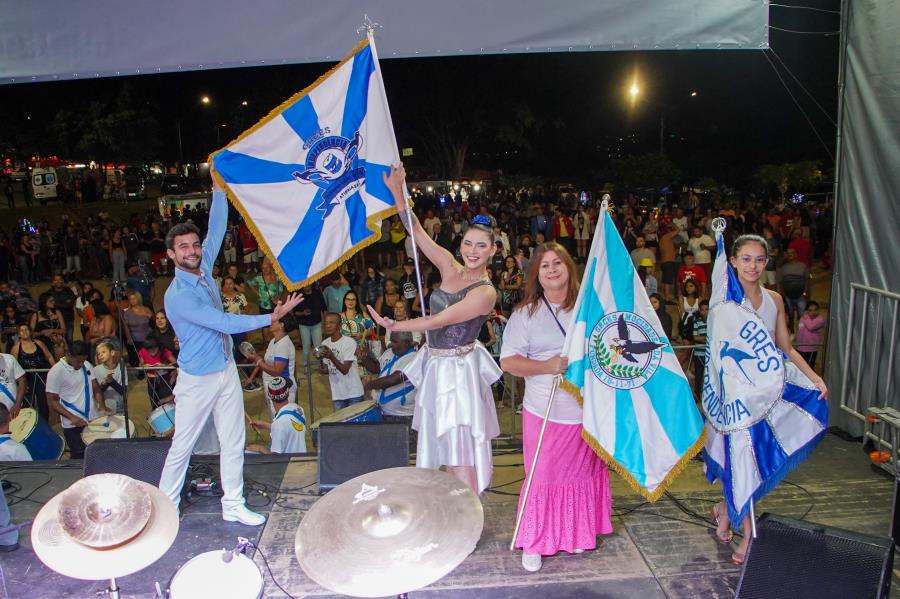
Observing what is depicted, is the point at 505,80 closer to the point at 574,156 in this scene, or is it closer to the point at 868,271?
the point at 574,156

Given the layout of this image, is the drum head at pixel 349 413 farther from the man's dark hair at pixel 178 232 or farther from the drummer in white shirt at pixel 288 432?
the man's dark hair at pixel 178 232

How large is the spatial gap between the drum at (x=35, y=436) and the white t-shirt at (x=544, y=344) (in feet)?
16.7

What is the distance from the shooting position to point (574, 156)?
43.1 m

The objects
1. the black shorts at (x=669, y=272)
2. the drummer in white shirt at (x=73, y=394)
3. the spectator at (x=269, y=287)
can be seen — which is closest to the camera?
the drummer in white shirt at (x=73, y=394)

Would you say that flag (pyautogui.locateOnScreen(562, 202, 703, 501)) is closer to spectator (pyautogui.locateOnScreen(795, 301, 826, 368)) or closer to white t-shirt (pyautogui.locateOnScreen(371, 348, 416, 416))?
white t-shirt (pyautogui.locateOnScreen(371, 348, 416, 416))

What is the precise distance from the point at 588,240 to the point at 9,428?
16.1 m

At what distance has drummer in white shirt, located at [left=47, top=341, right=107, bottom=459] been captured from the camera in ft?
25.5

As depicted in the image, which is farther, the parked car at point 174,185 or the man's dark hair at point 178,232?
the parked car at point 174,185

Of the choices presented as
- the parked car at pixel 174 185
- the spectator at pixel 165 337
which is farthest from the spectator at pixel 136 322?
the parked car at pixel 174 185

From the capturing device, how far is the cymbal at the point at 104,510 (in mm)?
3088

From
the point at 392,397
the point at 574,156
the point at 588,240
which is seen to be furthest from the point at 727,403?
the point at 574,156

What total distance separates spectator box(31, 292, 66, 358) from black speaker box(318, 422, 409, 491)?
19.3ft

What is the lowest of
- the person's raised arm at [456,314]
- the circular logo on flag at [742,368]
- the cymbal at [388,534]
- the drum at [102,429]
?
the drum at [102,429]

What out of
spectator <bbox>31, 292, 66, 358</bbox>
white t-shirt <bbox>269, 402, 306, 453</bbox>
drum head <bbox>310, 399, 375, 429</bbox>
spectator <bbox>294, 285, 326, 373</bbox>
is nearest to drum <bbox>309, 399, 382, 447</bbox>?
drum head <bbox>310, 399, 375, 429</bbox>
